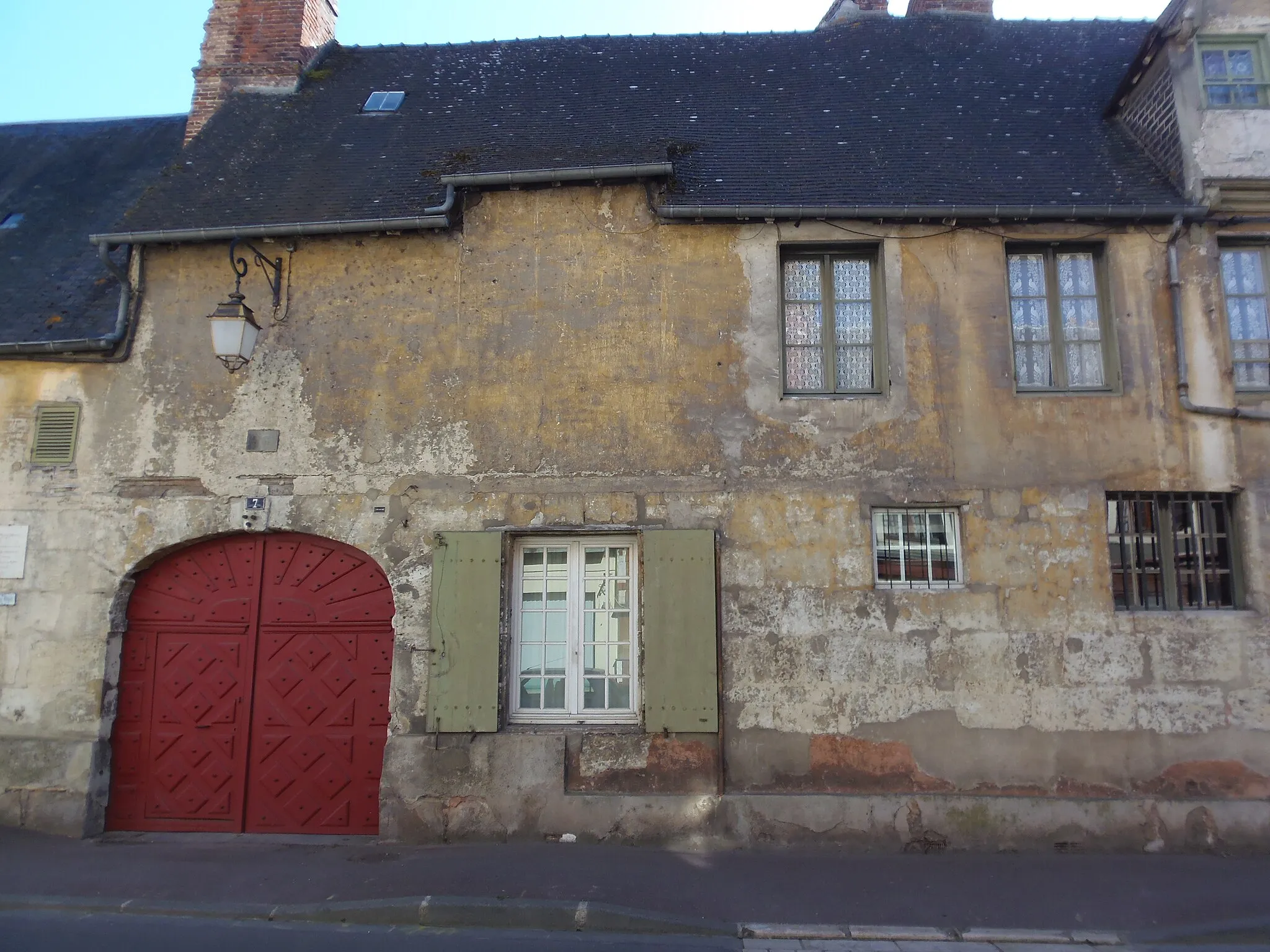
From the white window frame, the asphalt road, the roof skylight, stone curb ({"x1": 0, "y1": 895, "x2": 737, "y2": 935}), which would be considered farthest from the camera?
the roof skylight

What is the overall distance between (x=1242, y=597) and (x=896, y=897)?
3.78 m

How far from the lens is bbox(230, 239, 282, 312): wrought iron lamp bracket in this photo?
22.6ft

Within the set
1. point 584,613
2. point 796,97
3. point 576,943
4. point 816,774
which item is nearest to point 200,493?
point 584,613

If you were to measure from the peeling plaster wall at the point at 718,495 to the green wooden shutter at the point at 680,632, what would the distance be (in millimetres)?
140

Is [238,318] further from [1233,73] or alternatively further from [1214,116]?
[1233,73]

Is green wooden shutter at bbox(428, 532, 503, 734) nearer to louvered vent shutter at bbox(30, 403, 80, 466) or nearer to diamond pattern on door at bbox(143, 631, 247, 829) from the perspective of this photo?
Answer: diamond pattern on door at bbox(143, 631, 247, 829)

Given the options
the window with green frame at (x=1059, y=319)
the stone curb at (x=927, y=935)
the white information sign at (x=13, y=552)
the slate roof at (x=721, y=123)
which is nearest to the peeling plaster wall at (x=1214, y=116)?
the slate roof at (x=721, y=123)

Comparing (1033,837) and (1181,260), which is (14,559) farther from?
(1181,260)

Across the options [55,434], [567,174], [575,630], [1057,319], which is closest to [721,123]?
[567,174]

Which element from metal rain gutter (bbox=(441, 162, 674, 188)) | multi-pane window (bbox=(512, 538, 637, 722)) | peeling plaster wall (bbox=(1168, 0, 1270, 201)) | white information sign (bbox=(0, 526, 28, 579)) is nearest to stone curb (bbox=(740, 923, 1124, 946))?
multi-pane window (bbox=(512, 538, 637, 722))

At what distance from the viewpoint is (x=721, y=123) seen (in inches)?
315

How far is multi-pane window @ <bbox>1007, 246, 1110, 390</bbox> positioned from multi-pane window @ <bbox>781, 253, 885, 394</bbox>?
1.19 m

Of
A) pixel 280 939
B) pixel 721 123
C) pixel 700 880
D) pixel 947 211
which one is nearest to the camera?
pixel 280 939

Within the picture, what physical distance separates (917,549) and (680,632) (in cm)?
202
